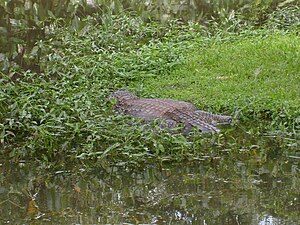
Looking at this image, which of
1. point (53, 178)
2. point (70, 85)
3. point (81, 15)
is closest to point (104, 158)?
point (53, 178)

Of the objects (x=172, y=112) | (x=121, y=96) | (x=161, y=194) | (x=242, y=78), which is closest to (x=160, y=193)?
(x=161, y=194)

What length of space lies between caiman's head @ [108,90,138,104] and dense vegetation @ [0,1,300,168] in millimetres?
92

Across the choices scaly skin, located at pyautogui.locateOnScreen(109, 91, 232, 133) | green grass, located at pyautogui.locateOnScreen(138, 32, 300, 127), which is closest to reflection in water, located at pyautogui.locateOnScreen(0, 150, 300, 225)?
scaly skin, located at pyautogui.locateOnScreen(109, 91, 232, 133)

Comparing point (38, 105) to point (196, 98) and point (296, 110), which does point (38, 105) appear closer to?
point (196, 98)

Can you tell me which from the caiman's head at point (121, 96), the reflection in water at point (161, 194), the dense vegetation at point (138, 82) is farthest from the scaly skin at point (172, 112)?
the reflection in water at point (161, 194)

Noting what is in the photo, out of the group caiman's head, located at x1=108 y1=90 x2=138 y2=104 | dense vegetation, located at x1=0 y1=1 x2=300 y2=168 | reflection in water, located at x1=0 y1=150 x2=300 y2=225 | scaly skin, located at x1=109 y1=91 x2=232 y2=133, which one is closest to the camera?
reflection in water, located at x1=0 y1=150 x2=300 y2=225

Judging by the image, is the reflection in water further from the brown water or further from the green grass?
the green grass

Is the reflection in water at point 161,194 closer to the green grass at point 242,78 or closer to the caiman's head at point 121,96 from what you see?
the green grass at point 242,78

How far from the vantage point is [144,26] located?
9.07 m

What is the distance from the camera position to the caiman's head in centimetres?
608

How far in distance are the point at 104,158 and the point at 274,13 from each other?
5275 mm

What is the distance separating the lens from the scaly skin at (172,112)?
5.50 m

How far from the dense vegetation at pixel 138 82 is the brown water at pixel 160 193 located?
8.8 inches

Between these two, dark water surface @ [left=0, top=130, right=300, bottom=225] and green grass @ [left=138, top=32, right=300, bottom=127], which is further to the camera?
green grass @ [left=138, top=32, right=300, bottom=127]
